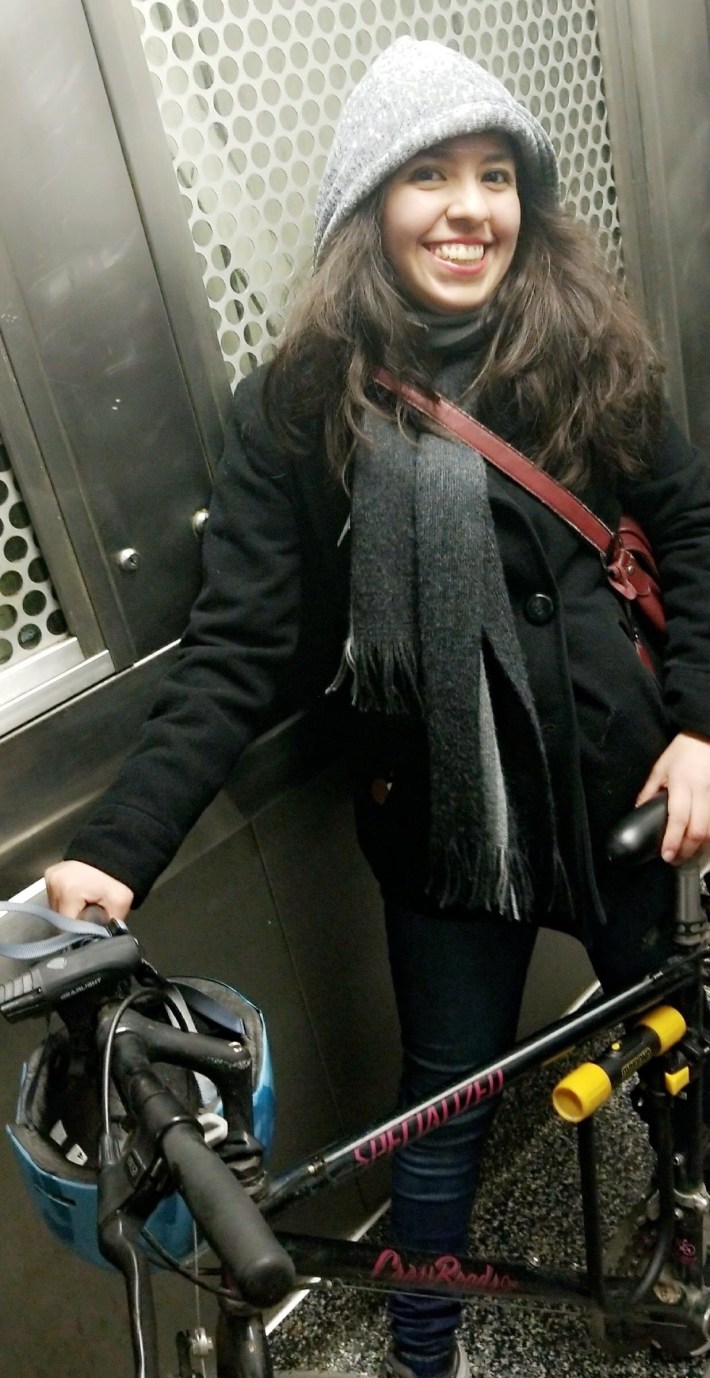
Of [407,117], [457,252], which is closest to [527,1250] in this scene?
[457,252]

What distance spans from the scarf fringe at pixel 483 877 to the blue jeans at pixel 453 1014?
61 mm

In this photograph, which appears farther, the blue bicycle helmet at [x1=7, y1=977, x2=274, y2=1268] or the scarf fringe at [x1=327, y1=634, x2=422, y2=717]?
the scarf fringe at [x1=327, y1=634, x2=422, y2=717]

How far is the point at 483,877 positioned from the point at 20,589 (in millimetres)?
557

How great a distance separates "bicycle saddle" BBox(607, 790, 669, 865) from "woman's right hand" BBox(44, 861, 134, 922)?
48 cm

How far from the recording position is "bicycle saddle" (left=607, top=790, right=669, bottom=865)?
106 cm

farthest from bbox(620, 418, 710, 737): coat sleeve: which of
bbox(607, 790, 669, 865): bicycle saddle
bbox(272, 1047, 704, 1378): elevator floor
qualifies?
bbox(272, 1047, 704, 1378): elevator floor

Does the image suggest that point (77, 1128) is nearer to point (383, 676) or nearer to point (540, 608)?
point (383, 676)

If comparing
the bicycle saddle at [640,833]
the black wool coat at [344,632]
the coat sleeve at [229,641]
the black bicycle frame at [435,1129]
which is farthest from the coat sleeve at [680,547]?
the coat sleeve at [229,641]

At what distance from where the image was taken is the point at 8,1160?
3.64ft

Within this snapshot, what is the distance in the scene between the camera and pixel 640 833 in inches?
42.1

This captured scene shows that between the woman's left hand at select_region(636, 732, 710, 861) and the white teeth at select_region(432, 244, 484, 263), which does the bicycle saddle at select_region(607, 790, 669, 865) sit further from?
the white teeth at select_region(432, 244, 484, 263)

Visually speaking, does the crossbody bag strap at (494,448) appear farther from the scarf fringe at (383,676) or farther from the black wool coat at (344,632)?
the scarf fringe at (383,676)

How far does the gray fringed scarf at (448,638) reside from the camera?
3.31 feet

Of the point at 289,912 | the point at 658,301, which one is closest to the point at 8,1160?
the point at 289,912
